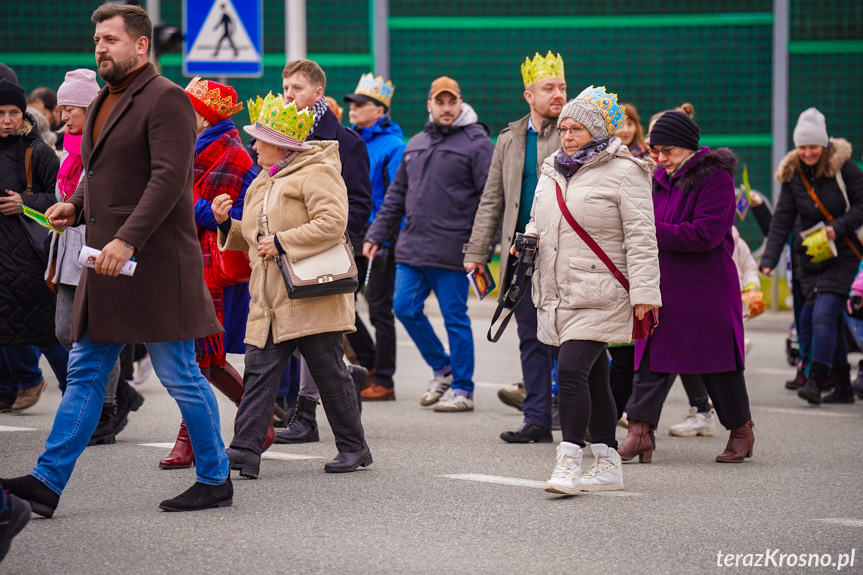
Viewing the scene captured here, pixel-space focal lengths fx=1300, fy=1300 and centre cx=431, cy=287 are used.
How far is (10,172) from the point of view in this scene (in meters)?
7.89

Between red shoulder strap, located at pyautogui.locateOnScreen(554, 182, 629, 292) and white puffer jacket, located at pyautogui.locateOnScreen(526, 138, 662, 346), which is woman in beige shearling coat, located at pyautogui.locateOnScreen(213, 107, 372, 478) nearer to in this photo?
white puffer jacket, located at pyautogui.locateOnScreen(526, 138, 662, 346)

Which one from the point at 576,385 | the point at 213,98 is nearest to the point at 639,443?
the point at 576,385

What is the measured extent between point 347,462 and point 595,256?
166cm

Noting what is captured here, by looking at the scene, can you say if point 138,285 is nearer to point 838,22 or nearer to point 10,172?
point 10,172

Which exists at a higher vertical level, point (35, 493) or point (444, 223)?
point (444, 223)

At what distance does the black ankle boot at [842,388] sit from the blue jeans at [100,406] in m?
5.75

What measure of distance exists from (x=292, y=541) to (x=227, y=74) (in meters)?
7.08

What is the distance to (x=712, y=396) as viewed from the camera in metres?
7.19

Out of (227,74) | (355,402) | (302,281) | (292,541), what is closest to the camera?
(292,541)

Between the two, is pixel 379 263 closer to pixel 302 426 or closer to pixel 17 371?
pixel 302 426

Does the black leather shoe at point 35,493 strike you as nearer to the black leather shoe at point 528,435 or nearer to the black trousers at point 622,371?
the black leather shoe at point 528,435

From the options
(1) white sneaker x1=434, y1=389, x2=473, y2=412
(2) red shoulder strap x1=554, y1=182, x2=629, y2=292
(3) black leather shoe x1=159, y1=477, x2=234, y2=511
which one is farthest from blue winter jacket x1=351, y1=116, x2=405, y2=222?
(3) black leather shoe x1=159, y1=477, x2=234, y2=511

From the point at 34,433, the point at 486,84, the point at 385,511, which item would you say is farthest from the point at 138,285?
Answer: the point at 486,84

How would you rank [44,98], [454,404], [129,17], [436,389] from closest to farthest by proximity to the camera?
1. [129,17]
2. [454,404]
3. [436,389]
4. [44,98]
